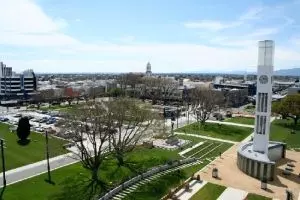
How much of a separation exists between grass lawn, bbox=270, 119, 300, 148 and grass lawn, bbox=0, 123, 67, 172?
44.9 metres

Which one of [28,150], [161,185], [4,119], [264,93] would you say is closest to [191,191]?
[161,185]

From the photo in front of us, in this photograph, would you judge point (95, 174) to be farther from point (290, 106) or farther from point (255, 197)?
point (290, 106)

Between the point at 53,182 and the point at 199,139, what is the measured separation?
110 ft

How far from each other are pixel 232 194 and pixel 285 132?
4374cm

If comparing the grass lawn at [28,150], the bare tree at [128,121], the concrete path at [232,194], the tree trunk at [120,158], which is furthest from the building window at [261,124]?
the grass lawn at [28,150]

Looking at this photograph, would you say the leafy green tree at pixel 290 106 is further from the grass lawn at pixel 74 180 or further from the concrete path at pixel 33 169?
the concrete path at pixel 33 169

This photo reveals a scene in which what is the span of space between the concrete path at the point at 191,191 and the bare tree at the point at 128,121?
1095 cm

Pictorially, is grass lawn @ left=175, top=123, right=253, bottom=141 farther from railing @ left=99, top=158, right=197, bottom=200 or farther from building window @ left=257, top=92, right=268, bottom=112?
building window @ left=257, top=92, right=268, bottom=112

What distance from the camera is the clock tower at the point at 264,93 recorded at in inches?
1727

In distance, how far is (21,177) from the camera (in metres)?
40.4

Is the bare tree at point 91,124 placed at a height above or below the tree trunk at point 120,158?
above

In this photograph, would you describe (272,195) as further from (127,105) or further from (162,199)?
(127,105)

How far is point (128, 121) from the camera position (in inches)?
1832

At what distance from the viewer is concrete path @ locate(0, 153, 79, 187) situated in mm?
40094
